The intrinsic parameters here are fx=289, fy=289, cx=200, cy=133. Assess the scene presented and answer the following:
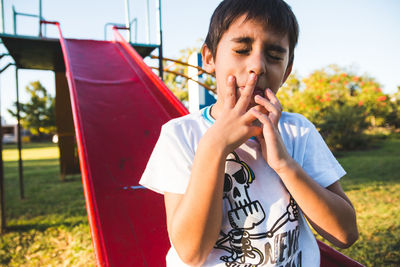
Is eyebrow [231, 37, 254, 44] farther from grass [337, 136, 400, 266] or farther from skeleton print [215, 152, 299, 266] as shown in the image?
grass [337, 136, 400, 266]

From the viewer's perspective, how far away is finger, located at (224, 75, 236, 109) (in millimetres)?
857

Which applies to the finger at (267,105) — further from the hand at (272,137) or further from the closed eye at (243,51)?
the closed eye at (243,51)

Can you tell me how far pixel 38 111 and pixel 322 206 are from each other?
3791cm

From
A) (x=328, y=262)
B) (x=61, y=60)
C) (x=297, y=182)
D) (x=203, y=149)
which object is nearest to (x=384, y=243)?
(x=328, y=262)

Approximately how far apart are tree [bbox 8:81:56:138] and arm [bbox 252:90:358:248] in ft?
118

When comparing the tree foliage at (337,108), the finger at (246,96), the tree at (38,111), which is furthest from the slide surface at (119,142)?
the tree at (38,111)

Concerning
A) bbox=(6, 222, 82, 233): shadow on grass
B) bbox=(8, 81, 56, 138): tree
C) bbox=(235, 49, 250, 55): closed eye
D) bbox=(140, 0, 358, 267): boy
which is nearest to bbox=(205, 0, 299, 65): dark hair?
bbox=(140, 0, 358, 267): boy

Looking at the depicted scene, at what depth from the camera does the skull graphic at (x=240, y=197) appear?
0.88 m

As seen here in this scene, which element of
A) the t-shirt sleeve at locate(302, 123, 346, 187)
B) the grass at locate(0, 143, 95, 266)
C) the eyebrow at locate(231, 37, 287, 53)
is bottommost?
the grass at locate(0, 143, 95, 266)

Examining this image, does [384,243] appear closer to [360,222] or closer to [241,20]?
[360,222]

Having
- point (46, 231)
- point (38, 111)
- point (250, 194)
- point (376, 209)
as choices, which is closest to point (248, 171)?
point (250, 194)

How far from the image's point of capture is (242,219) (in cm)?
88

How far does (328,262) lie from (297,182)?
1.17 meters

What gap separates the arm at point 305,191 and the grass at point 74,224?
2.12m
